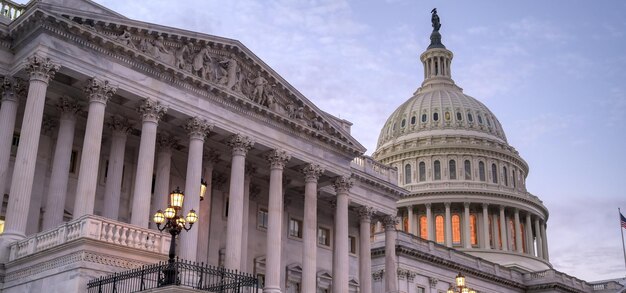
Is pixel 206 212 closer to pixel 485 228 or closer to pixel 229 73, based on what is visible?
pixel 229 73

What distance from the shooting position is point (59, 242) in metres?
30.1

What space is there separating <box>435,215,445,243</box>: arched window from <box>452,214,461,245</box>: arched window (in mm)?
1626

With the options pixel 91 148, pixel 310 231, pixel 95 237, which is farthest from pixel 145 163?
pixel 310 231

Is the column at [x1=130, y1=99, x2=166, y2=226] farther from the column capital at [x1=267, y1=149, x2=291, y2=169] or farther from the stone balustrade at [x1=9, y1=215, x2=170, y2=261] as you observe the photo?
the column capital at [x1=267, y1=149, x2=291, y2=169]

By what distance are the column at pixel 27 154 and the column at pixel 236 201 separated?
11.5 meters

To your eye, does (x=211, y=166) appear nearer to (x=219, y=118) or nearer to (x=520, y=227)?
(x=219, y=118)

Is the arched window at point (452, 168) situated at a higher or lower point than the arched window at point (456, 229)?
higher

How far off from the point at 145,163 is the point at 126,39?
6405mm

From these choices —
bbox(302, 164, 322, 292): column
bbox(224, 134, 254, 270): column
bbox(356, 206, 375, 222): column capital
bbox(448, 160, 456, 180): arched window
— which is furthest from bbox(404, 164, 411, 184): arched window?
bbox(224, 134, 254, 270): column

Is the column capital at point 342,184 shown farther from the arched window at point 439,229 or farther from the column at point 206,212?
the arched window at point 439,229

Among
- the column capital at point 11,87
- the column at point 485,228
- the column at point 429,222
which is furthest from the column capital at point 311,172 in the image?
the column at point 485,228

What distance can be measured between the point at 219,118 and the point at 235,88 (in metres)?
2.41

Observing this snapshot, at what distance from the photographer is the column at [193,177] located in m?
39.3

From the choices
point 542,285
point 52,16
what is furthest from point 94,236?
point 542,285
